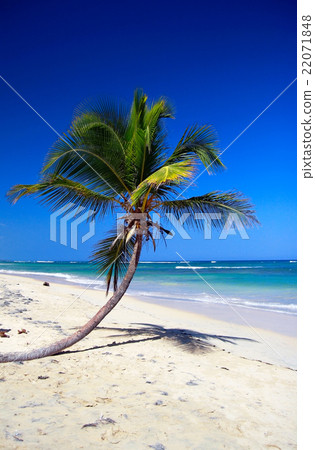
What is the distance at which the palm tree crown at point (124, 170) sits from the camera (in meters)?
5.61

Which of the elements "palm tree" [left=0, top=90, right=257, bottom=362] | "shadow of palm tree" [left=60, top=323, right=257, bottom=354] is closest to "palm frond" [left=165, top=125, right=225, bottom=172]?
"palm tree" [left=0, top=90, right=257, bottom=362]

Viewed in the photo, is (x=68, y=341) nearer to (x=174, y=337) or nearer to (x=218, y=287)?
(x=174, y=337)

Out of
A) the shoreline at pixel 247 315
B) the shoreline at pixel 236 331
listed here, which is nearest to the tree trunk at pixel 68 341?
the shoreline at pixel 236 331

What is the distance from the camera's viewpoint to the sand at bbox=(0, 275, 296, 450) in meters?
2.79

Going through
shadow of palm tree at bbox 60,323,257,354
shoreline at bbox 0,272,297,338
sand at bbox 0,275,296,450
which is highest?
sand at bbox 0,275,296,450

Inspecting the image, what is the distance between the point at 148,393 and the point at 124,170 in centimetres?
387

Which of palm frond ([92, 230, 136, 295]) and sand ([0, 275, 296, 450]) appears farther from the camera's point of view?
palm frond ([92, 230, 136, 295])

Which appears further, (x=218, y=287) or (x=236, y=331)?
(x=218, y=287)

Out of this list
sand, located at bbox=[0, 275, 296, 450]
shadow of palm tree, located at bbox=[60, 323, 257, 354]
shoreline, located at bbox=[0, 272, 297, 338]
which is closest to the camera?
sand, located at bbox=[0, 275, 296, 450]

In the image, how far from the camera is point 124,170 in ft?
20.0

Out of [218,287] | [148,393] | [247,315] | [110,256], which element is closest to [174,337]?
[110,256]

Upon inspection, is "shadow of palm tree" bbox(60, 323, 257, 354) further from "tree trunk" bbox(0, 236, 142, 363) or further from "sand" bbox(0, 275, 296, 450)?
"tree trunk" bbox(0, 236, 142, 363)

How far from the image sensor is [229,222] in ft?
19.2

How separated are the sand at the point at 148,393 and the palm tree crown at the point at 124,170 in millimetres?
1812
